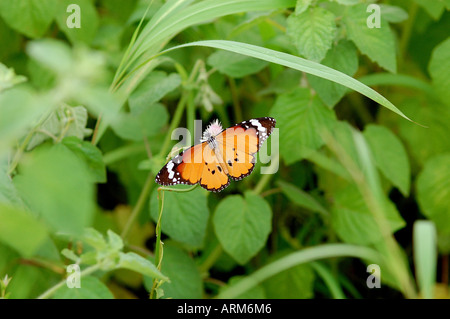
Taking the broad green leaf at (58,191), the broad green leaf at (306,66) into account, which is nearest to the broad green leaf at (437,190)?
the broad green leaf at (306,66)

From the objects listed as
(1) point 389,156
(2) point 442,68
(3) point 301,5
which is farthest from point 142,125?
(2) point 442,68

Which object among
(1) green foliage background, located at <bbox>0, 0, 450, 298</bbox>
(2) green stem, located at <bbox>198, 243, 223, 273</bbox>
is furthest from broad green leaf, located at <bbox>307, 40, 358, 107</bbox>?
(2) green stem, located at <bbox>198, 243, 223, 273</bbox>

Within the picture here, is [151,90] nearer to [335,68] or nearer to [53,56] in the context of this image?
[335,68]

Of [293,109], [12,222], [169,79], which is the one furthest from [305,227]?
[12,222]

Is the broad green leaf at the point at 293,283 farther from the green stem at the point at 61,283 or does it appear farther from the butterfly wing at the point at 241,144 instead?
the green stem at the point at 61,283

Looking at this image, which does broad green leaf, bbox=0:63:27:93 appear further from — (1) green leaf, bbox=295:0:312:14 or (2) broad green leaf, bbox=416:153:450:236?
(2) broad green leaf, bbox=416:153:450:236

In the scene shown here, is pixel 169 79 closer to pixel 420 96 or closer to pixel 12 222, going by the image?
pixel 12 222
